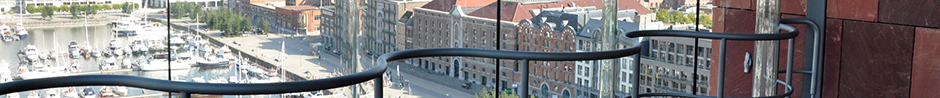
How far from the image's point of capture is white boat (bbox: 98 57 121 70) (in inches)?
73.0

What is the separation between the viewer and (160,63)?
1.89 m

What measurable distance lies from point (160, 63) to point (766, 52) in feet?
4.05

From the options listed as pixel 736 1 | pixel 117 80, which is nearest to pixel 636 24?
pixel 736 1

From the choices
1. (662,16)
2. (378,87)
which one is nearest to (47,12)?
(378,87)

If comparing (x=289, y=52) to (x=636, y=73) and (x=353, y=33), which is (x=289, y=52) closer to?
(x=353, y=33)

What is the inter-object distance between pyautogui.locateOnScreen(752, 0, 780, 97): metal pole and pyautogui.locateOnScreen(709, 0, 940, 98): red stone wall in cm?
16

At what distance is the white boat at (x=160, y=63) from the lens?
6.23ft

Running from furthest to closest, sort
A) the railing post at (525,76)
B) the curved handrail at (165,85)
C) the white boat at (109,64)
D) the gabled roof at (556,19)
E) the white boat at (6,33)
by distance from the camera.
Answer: the gabled roof at (556,19), the white boat at (109,64), the white boat at (6,33), the railing post at (525,76), the curved handrail at (165,85)

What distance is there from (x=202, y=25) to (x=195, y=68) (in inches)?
4.2

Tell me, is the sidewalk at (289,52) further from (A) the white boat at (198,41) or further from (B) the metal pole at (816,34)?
(B) the metal pole at (816,34)

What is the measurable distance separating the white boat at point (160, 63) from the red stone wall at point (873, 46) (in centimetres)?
126

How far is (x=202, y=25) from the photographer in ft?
6.22

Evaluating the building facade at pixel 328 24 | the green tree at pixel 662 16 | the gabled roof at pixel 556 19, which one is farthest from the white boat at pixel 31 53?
the green tree at pixel 662 16

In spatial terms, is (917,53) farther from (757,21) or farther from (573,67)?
(573,67)
